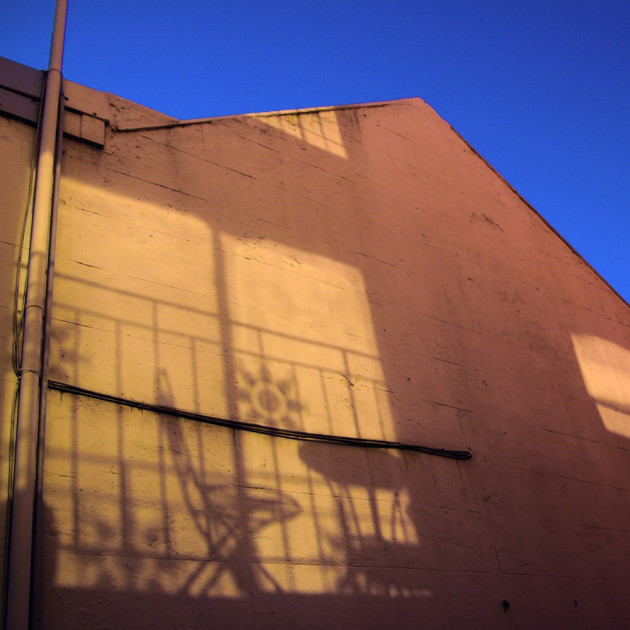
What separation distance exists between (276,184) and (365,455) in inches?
105

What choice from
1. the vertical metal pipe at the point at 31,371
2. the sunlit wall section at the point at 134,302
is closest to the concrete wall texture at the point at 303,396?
the sunlit wall section at the point at 134,302

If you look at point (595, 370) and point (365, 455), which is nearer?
point (365, 455)

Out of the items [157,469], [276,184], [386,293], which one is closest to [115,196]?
[276,184]

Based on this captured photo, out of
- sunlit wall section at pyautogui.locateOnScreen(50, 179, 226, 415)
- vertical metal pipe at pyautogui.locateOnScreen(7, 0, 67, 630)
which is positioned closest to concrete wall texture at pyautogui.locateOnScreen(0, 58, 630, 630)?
sunlit wall section at pyautogui.locateOnScreen(50, 179, 226, 415)

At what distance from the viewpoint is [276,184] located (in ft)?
21.0

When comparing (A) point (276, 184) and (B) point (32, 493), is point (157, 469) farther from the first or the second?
(A) point (276, 184)

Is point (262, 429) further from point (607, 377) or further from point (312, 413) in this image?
point (607, 377)

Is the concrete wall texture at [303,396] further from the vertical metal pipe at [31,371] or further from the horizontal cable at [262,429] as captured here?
the vertical metal pipe at [31,371]

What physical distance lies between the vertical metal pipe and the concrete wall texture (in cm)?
16

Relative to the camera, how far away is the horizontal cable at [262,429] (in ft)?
14.5

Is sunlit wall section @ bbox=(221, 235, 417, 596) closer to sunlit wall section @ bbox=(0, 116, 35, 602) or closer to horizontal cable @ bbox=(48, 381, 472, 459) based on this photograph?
horizontal cable @ bbox=(48, 381, 472, 459)

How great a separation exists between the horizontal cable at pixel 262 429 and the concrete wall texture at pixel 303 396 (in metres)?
0.04

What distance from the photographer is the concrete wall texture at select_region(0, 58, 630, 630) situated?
4270mm

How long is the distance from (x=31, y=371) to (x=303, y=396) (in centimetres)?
207
